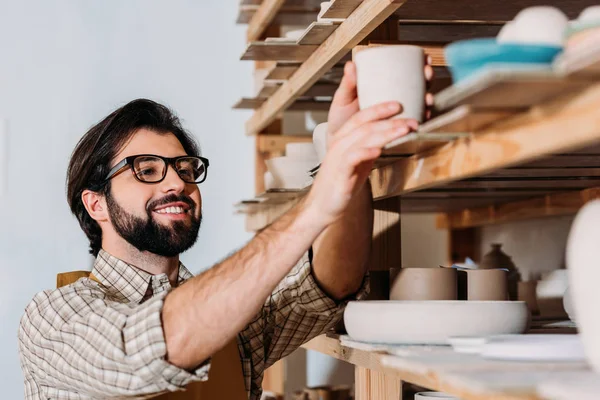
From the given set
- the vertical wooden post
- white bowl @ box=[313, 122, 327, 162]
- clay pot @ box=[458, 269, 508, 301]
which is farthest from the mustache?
clay pot @ box=[458, 269, 508, 301]

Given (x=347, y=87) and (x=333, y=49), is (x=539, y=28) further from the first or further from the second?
(x=333, y=49)

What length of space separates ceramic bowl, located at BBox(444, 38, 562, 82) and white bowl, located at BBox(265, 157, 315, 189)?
1.24 meters

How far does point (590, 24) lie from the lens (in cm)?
81

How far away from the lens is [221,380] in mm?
1912

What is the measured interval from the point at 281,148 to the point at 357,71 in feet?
5.79

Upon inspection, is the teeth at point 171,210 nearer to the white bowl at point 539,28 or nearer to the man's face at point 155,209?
the man's face at point 155,209

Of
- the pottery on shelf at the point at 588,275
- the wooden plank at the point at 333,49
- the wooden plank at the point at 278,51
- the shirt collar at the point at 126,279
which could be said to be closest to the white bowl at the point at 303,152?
the wooden plank at the point at 333,49

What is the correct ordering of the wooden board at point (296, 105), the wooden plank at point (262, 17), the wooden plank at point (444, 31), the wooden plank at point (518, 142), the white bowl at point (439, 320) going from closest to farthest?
the wooden plank at point (518, 142), the white bowl at point (439, 320), the wooden plank at point (444, 31), the wooden plank at point (262, 17), the wooden board at point (296, 105)

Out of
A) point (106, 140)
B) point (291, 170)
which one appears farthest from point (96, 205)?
point (291, 170)

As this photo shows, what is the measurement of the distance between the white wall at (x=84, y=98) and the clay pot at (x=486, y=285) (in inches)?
79.9

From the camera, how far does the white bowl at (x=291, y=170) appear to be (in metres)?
2.20

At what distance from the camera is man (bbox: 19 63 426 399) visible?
1.30m

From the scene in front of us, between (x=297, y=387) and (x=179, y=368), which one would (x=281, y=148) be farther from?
(x=179, y=368)

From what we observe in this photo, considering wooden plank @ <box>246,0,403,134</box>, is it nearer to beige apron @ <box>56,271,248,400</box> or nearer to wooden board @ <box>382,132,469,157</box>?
wooden board @ <box>382,132,469,157</box>
